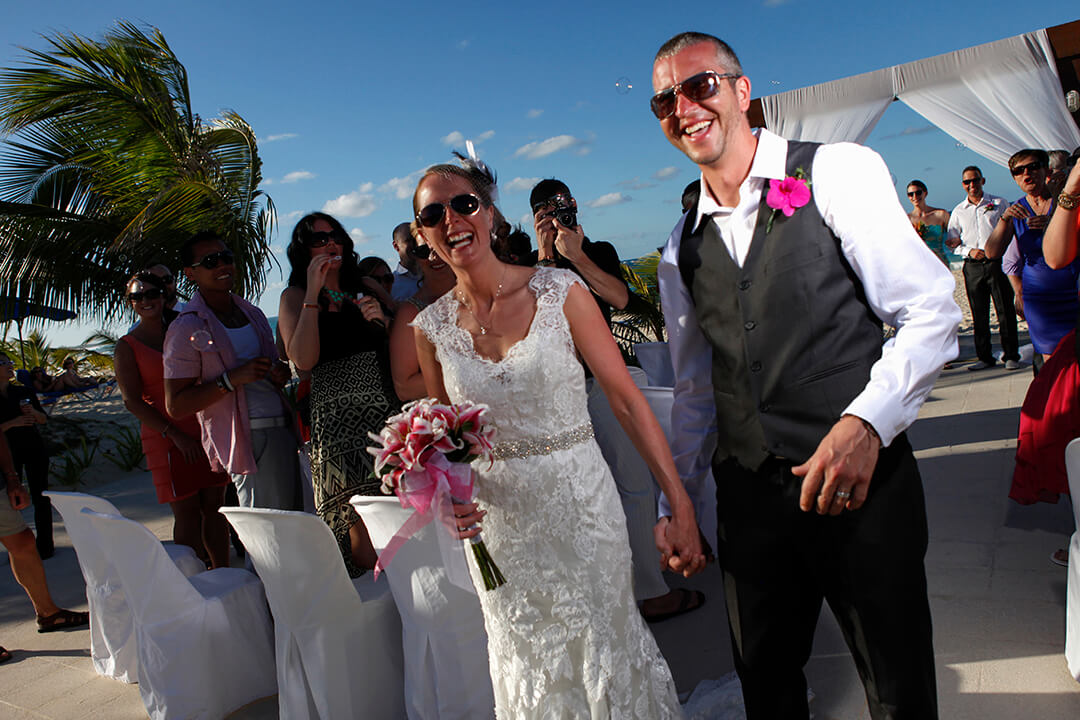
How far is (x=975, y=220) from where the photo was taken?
954cm

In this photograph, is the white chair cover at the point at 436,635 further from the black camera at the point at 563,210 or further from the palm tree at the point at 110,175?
the palm tree at the point at 110,175

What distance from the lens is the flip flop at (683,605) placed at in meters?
3.90

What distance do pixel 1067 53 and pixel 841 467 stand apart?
12.1m

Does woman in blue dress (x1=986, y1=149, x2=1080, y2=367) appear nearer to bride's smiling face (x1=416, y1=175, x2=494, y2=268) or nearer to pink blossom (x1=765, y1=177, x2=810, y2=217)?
pink blossom (x1=765, y1=177, x2=810, y2=217)

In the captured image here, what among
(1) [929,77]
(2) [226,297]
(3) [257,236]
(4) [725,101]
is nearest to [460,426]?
(4) [725,101]

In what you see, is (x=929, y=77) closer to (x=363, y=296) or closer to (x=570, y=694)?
(x=363, y=296)

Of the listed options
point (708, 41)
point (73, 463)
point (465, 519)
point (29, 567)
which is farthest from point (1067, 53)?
point (73, 463)

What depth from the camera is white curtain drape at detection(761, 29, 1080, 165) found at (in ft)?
35.3

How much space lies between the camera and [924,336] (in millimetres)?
1599

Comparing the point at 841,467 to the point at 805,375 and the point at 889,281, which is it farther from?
the point at 889,281

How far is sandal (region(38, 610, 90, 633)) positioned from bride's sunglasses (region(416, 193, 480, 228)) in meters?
4.46

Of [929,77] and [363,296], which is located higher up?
[929,77]

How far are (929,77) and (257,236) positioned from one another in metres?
10.4

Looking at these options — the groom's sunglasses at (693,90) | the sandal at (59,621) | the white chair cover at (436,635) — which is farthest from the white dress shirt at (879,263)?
the sandal at (59,621)
